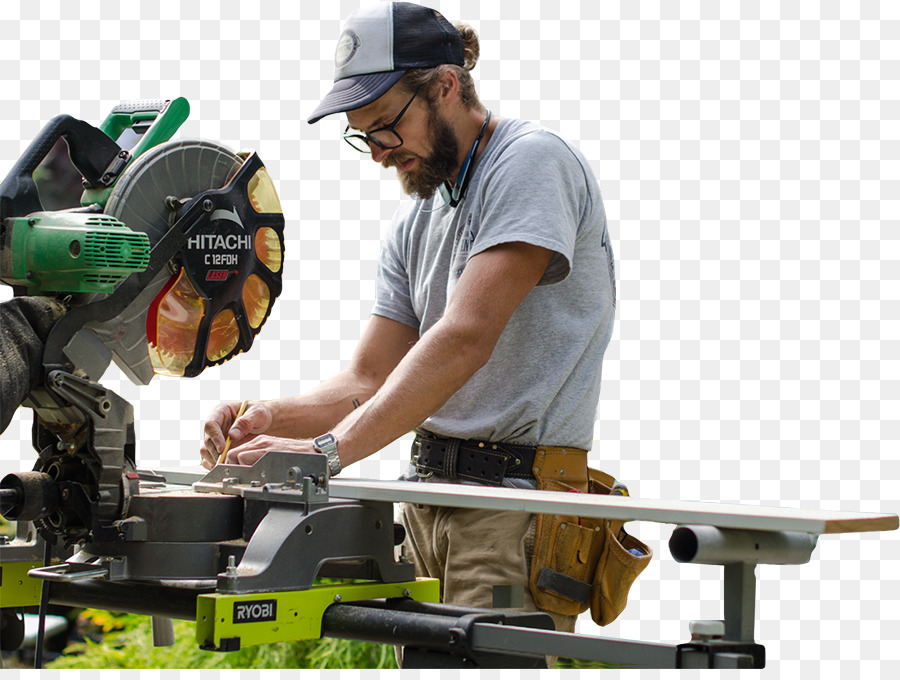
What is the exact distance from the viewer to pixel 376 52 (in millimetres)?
3670

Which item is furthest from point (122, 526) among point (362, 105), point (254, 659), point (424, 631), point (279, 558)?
point (254, 659)

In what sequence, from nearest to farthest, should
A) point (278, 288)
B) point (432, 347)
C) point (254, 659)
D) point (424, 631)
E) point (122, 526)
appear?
point (424, 631)
point (122, 526)
point (432, 347)
point (278, 288)
point (254, 659)

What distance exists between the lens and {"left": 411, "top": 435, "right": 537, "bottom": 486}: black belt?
11.7 ft

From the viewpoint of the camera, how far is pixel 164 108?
3398mm

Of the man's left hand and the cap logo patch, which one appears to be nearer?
the man's left hand

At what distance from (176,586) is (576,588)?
115 cm

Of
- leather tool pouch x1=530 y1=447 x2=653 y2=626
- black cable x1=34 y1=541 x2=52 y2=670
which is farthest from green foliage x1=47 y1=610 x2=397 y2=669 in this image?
black cable x1=34 y1=541 x2=52 y2=670

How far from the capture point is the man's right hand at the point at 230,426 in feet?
12.3

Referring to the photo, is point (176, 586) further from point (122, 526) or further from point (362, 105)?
point (362, 105)

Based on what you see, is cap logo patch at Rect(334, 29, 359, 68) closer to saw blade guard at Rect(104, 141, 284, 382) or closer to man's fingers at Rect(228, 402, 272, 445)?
saw blade guard at Rect(104, 141, 284, 382)

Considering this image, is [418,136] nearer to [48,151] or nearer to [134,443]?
[48,151]

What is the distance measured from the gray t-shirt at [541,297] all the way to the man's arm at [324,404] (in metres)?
0.46

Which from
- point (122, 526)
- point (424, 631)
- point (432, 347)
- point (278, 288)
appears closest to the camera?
→ point (424, 631)

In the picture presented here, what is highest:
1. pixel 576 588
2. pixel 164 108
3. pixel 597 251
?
pixel 164 108
